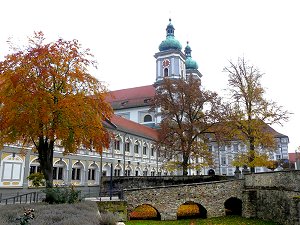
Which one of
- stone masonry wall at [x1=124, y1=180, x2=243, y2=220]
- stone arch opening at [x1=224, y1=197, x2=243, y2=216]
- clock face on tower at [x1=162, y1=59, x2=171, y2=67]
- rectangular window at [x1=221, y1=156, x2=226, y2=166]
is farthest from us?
rectangular window at [x1=221, y1=156, x2=226, y2=166]

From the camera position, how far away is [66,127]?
16922 mm

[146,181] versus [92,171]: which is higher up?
[92,171]

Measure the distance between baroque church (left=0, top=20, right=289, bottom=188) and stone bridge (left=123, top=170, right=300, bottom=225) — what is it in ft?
13.5

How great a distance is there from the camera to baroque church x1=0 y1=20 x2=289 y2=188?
26.9 m

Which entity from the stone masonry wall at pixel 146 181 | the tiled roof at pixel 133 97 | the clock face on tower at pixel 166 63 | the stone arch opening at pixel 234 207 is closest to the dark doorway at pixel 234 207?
the stone arch opening at pixel 234 207

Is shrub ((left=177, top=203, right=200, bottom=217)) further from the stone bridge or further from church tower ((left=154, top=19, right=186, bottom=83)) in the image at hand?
church tower ((left=154, top=19, right=186, bottom=83))

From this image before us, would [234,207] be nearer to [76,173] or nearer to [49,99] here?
[76,173]

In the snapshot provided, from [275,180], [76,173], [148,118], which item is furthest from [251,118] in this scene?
[148,118]

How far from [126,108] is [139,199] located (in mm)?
41991

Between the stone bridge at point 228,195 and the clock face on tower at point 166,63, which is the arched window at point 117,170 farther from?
the clock face on tower at point 166,63

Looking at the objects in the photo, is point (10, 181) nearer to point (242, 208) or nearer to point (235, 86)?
point (242, 208)

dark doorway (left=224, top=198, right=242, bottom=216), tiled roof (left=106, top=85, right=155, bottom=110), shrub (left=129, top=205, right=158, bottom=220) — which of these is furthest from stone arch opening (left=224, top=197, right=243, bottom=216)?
tiled roof (left=106, top=85, right=155, bottom=110)

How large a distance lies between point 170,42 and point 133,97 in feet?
45.4

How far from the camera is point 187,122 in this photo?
31906mm
